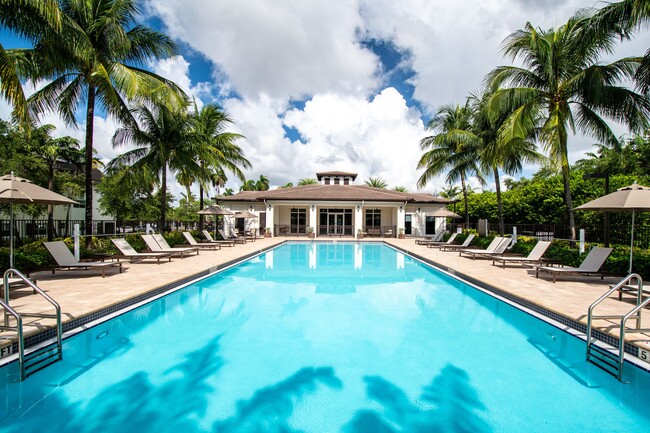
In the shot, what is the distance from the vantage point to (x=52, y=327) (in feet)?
14.5

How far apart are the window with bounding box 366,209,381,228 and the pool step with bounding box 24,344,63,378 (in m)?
26.0

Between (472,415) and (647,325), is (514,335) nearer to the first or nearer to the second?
(647,325)

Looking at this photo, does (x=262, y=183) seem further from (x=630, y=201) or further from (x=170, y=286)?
(x=630, y=201)

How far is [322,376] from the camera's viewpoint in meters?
4.07

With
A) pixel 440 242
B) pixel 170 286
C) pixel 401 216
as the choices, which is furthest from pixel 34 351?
pixel 401 216

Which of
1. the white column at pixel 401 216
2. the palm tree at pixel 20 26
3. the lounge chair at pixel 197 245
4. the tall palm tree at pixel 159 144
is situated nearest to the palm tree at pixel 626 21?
the palm tree at pixel 20 26

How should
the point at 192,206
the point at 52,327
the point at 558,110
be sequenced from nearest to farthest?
the point at 52,327, the point at 558,110, the point at 192,206

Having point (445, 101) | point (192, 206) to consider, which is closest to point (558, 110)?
point (445, 101)

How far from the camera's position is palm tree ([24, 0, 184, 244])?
9586 millimetres

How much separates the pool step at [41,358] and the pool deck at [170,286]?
0.74 feet

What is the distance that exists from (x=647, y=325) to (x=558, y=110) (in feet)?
30.2

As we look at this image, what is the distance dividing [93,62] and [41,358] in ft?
32.2

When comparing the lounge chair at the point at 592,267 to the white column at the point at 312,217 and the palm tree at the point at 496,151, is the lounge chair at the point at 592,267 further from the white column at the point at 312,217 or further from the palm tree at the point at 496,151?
the white column at the point at 312,217

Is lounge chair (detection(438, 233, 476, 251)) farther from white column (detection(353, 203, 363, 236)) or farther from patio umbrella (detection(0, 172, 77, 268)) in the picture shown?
patio umbrella (detection(0, 172, 77, 268))
